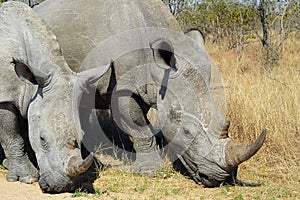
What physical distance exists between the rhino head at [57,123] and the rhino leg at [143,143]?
1059 mm

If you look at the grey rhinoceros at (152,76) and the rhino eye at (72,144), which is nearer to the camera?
the rhino eye at (72,144)

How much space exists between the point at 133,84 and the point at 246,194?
182cm

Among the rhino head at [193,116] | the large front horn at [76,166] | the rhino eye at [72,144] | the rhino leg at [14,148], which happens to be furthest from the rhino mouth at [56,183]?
the rhino head at [193,116]

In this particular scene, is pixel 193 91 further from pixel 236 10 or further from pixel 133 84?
pixel 236 10

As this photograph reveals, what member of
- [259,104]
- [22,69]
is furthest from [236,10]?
[22,69]

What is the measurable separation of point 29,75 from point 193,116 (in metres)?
1.71

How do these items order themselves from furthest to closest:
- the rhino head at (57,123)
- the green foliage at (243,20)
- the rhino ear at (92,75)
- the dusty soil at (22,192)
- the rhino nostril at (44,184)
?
1. the green foliage at (243,20)
2. the rhino ear at (92,75)
3. the dusty soil at (22,192)
4. the rhino nostril at (44,184)
5. the rhino head at (57,123)

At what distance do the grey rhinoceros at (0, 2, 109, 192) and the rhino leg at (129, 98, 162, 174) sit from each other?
1131 mm

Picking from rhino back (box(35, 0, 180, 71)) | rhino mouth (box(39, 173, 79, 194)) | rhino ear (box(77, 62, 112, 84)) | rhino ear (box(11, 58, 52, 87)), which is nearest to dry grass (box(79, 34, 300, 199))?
rhino mouth (box(39, 173, 79, 194))

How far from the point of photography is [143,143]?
19.8ft

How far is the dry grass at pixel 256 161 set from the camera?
16.1 feet

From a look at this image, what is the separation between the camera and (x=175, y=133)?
16.9ft

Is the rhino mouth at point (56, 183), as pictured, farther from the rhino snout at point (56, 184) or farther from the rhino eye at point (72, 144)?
the rhino eye at point (72, 144)

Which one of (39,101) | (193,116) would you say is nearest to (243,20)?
(193,116)
